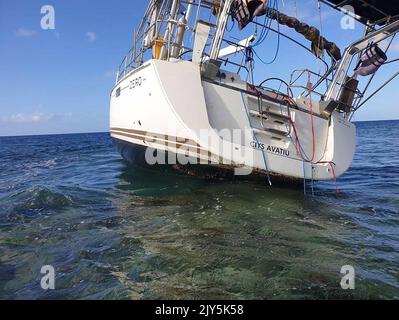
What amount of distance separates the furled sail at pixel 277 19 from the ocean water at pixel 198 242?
3651 millimetres

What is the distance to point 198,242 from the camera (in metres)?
4.41

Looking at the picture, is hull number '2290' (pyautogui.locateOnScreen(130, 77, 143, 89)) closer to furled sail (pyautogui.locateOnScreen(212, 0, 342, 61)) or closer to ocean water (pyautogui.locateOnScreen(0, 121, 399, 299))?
ocean water (pyautogui.locateOnScreen(0, 121, 399, 299))

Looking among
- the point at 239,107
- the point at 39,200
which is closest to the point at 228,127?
the point at 239,107

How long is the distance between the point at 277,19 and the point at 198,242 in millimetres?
5617

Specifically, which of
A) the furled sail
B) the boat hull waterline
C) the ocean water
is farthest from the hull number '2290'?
the furled sail

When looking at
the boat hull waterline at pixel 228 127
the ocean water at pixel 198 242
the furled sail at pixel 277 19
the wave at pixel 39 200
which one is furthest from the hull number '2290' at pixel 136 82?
the wave at pixel 39 200

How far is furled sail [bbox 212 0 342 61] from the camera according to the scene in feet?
23.7

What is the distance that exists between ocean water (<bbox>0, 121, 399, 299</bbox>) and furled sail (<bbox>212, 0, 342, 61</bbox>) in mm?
3651

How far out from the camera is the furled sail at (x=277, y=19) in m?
7.21

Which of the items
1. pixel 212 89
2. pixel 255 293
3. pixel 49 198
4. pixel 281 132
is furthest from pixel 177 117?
pixel 255 293

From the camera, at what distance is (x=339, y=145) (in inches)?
314

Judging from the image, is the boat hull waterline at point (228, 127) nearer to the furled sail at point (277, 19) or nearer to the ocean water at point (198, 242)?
the ocean water at point (198, 242)

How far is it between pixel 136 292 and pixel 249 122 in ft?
15.8

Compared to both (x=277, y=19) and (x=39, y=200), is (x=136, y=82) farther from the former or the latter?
(x=277, y=19)
